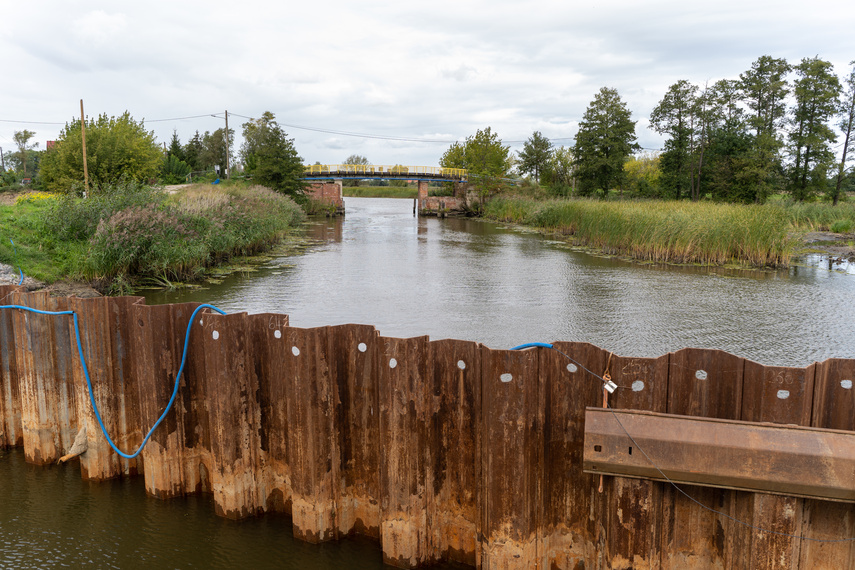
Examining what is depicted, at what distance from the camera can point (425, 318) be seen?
43.9 feet

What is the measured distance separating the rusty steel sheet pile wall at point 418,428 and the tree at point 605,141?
6371 cm

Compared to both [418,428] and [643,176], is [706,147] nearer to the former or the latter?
[643,176]

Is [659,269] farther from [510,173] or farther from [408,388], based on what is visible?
[510,173]

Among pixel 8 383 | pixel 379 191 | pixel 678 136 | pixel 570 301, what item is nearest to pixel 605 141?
pixel 678 136

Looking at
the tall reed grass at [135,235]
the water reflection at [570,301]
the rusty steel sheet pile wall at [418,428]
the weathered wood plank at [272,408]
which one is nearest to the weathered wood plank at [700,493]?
the rusty steel sheet pile wall at [418,428]

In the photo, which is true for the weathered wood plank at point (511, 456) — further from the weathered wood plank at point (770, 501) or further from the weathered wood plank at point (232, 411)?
the weathered wood plank at point (232, 411)

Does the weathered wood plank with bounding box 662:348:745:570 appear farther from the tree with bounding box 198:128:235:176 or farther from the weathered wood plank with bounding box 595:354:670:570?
the tree with bounding box 198:128:235:176

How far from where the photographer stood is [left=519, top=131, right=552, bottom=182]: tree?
279 ft

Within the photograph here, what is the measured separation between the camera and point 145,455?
5.22 m

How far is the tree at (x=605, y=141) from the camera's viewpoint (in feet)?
213

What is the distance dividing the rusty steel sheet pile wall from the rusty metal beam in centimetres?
15

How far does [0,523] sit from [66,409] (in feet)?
3.39

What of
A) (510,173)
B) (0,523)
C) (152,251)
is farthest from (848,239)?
(510,173)

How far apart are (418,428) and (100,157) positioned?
1697 inches
